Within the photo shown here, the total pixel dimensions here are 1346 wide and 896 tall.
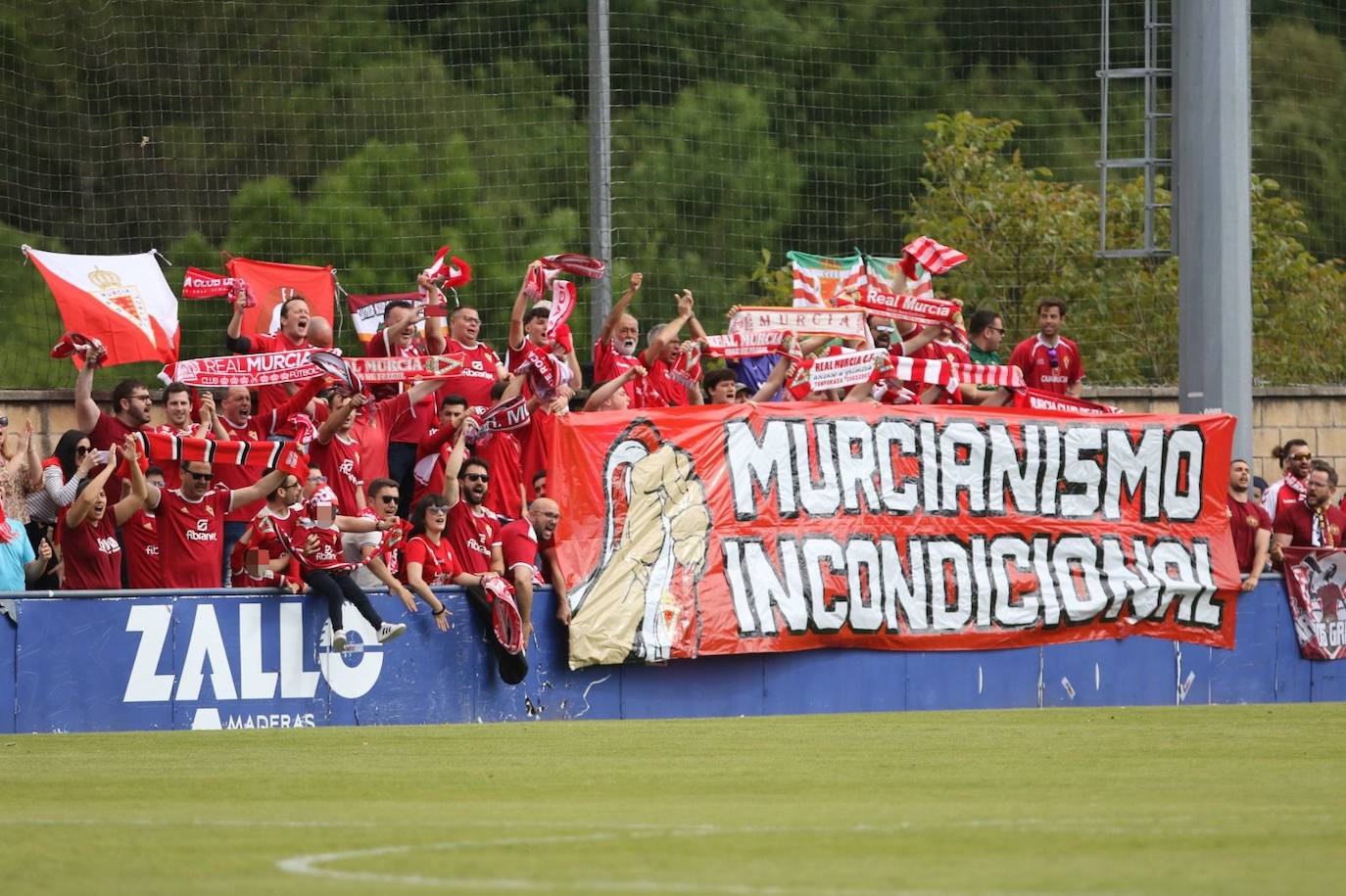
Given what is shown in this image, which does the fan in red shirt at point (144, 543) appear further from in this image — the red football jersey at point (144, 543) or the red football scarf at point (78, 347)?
the red football scarf at point (78, 347)

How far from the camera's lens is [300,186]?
30.1m

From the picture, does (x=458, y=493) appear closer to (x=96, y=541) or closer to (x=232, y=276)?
(x=96, y=541)

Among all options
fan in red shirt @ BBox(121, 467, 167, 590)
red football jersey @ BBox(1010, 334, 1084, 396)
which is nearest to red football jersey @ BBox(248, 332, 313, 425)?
fan in red shirt @ BBox(121, 467, 167, 590)

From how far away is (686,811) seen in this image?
8047mm

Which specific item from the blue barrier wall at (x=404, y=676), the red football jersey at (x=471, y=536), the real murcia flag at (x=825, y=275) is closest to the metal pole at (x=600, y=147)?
the real murcia flag at (x=825, y=275)

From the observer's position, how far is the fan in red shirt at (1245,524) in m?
17.9

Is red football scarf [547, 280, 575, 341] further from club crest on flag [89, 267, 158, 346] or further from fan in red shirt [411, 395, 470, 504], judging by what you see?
club crest on flag [89, 267, 158, 346]

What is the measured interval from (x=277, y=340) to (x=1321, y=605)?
8.72m

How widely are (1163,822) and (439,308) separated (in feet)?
31.6

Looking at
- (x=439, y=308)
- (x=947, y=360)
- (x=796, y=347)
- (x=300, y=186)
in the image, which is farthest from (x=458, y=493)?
(x=300, y=186)

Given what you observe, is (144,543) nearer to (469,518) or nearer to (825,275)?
(469,518)

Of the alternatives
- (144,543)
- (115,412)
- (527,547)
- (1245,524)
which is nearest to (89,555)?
(144,543)

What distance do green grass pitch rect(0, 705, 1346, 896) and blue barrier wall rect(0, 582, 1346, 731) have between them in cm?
84

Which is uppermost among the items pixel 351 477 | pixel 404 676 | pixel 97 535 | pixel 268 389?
pixel 268 389
